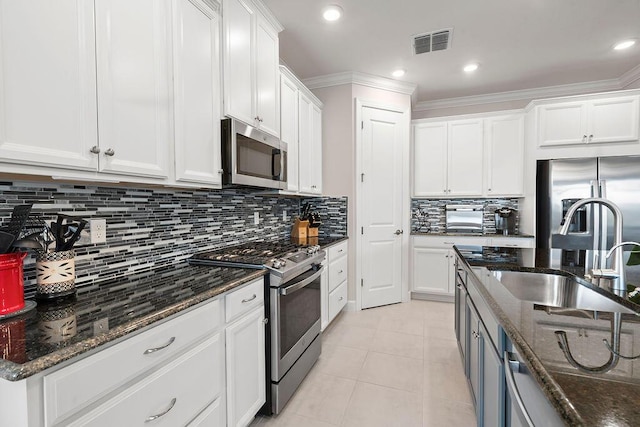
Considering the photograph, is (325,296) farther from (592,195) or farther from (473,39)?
(592,195)

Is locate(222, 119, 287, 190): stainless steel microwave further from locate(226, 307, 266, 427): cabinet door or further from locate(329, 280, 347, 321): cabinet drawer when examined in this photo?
locate(329, 280, 347, 321): cabinet drawer

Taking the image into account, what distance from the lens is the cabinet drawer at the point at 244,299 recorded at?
1.44 m

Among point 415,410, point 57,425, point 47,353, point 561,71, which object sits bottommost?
point 415,410

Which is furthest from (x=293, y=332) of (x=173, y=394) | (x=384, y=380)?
(x=173, y=394)

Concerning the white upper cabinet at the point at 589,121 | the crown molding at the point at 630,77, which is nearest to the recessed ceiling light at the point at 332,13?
the white upper cabinet at the point at 589,121

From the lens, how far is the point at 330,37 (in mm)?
2695

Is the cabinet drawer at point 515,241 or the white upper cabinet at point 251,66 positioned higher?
the white upper cabinet at point 251,66

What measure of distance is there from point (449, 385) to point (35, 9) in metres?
2.80

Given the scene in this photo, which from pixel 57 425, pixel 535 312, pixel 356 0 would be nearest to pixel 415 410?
pixel 535 312

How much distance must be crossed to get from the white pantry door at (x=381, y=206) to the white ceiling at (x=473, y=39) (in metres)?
0.57

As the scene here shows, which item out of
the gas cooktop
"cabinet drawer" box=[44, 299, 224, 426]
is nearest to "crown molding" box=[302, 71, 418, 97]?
the gas cooktop

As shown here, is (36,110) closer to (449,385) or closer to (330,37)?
(330,37)

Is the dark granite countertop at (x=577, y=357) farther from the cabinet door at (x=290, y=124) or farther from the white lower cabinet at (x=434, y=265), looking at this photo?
the white lower cabinet at (x=434, y=265)

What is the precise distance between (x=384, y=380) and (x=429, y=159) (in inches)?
113
